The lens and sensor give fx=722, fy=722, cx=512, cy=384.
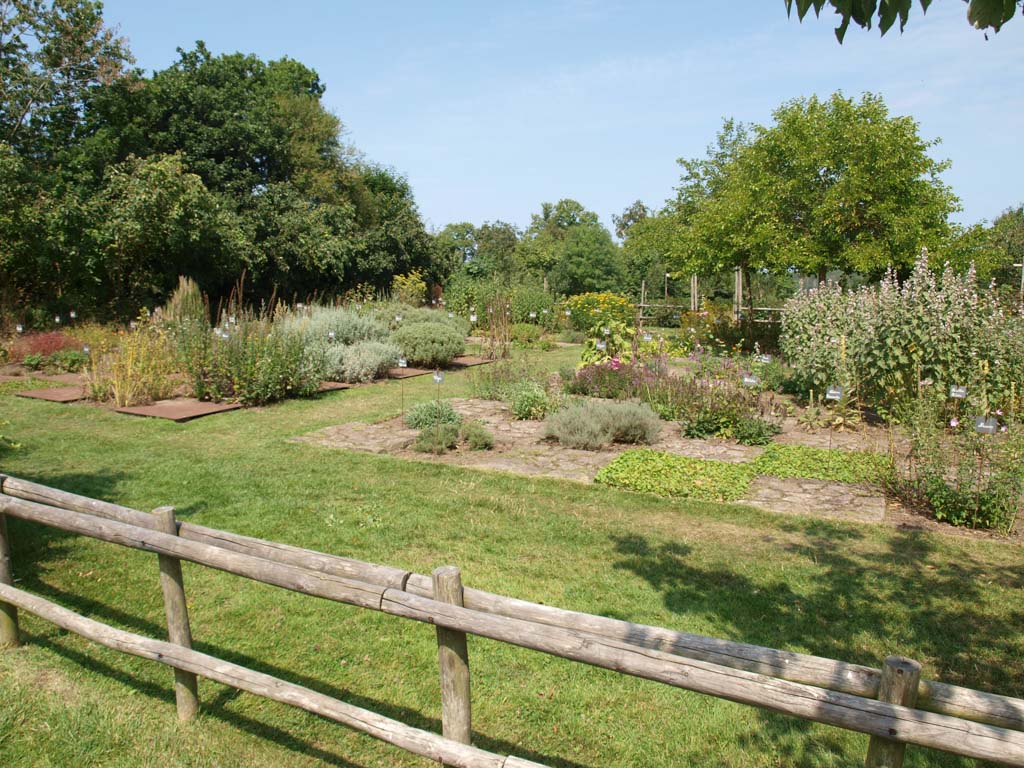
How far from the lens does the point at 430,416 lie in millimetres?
8555

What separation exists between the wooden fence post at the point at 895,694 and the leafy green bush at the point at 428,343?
12.3m

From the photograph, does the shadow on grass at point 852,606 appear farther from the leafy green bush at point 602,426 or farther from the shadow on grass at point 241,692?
the leafy green bush at point 602,426

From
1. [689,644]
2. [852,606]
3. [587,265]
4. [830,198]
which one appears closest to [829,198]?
[830,198]

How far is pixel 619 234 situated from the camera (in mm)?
68438

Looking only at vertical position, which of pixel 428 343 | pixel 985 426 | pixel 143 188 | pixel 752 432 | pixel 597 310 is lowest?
pixel 752 432

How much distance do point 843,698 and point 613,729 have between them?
4.69 feet

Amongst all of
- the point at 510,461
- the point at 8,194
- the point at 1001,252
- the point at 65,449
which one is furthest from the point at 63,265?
the point at 1001,252

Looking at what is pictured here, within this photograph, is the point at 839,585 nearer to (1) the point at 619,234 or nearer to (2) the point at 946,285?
(2) the point at 946,285

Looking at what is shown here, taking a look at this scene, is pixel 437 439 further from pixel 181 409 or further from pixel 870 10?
pixel 870 10

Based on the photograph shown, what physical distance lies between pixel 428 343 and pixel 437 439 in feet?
21.1

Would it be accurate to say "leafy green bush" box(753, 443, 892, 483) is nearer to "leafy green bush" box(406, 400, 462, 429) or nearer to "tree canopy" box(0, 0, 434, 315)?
"leafy green bush" box(406, 400, 462, 429)

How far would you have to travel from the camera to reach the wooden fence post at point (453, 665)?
2.48 meters

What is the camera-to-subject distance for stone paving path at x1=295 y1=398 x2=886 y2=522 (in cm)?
597

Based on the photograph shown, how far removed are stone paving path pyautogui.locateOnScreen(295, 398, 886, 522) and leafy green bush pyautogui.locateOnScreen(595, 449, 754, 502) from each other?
0.50 ft
